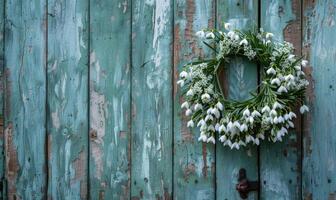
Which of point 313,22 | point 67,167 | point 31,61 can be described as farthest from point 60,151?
point 313,22

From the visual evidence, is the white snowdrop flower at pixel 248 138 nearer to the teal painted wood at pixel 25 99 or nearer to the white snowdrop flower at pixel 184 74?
the white snowdrop flower at pixel 184 74

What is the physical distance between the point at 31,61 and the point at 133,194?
0.62 meters

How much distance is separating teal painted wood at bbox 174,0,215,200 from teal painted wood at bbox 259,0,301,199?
0.18m

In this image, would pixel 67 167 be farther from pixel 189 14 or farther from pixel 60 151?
pixel 189 14

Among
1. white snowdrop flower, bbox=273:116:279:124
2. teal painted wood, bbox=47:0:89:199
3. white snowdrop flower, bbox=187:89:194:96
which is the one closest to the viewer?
white snowdrop flower, bbox=273:116:279:124

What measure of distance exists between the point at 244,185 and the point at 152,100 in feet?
1.42

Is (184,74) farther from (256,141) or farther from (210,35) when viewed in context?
(256,141)

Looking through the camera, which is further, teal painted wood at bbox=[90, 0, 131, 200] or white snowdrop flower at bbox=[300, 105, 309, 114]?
teal painted wood at bbox=[90, 0, 131, 200]

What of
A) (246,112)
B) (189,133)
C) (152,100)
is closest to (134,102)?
(152,100)

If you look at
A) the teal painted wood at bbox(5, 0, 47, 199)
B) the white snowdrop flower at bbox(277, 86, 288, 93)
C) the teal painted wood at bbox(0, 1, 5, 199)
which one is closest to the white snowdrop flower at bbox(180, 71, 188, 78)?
the white snowdrop flower at bbox(277, 86, 288, 93)

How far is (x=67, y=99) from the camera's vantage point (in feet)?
6.55

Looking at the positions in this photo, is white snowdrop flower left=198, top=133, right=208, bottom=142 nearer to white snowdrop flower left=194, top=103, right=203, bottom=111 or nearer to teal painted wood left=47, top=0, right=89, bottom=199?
white snowdrop flower left=194, top=103, right=203, bottom=111

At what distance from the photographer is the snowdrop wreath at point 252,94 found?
170cm

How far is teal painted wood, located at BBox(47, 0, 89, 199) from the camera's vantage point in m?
1.98
